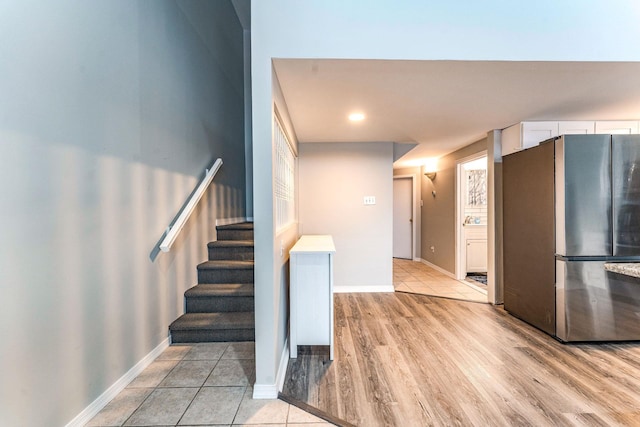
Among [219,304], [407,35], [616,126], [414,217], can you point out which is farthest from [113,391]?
[414,217]

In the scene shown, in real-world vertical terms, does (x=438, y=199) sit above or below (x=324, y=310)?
above

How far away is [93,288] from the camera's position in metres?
1.59

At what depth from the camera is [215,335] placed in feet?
7.91

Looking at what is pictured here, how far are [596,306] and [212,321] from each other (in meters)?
3.24

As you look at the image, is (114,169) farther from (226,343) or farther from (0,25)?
(226,343)

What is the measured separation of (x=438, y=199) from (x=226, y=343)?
170 inches

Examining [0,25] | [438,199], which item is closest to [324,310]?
[0,25]

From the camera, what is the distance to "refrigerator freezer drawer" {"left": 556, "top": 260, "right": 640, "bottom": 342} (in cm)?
237

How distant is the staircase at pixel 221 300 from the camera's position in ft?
7.89

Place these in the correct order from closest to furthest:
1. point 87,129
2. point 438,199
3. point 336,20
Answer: point 87,129 < point 336,20 < point 438,199

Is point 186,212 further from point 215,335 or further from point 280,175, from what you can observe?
point 215,335

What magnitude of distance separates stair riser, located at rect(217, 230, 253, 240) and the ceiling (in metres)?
1.35

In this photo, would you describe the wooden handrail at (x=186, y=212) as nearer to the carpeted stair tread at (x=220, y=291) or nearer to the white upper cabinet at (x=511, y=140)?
the carpeted stair tread at (x=220, y=291)

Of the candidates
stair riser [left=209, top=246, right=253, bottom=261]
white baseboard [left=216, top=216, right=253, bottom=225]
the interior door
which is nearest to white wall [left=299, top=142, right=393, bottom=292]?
white baseboard [left=216, top=216, right=253, bottom=225]
